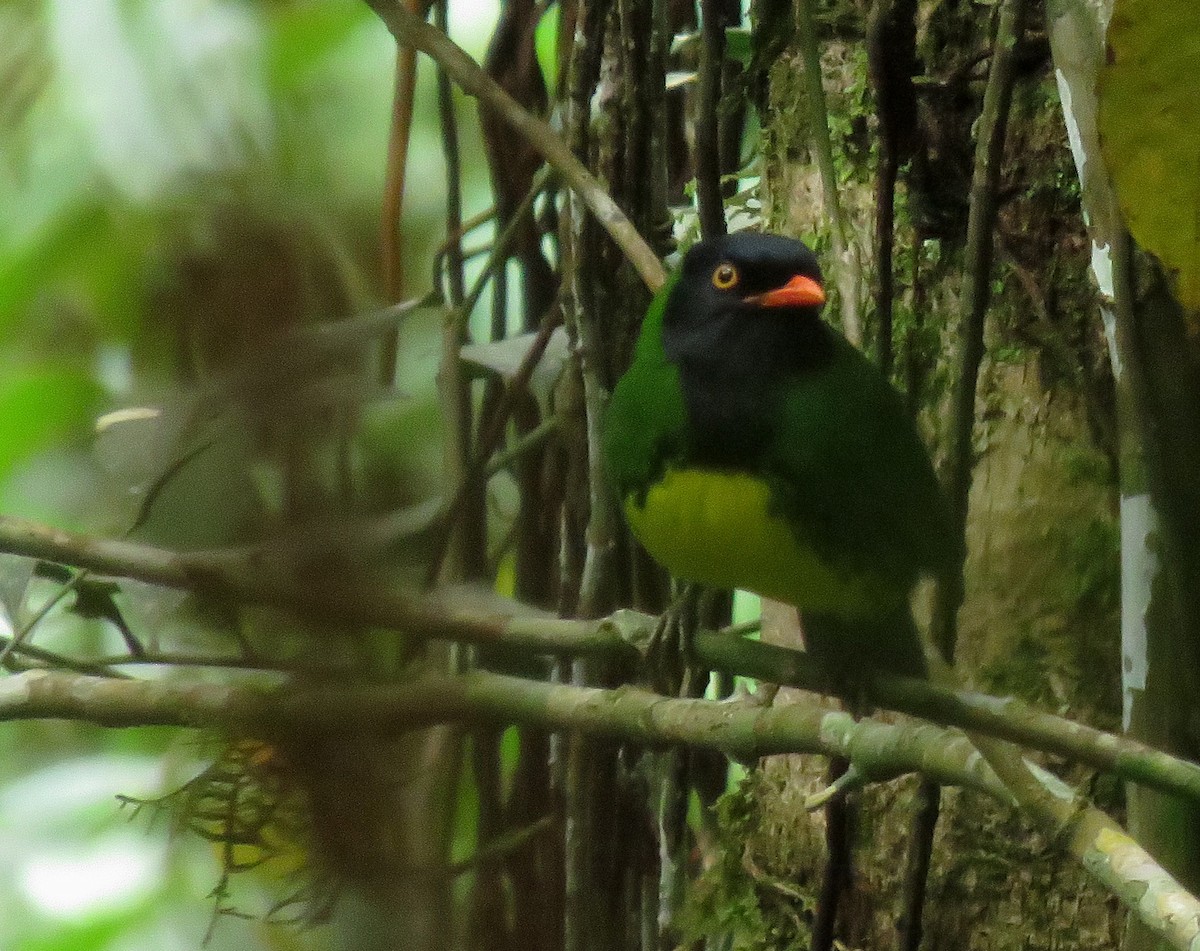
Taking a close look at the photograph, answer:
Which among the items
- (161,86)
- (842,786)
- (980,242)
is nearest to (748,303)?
(980,242)

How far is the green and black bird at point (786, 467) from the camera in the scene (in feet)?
4.21

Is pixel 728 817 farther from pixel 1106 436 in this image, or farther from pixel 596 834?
pixel 1106 436

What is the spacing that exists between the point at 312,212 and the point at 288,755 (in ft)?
1.23

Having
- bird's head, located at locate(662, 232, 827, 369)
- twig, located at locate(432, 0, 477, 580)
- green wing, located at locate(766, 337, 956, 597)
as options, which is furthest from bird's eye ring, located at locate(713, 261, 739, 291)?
twig, located at locate(432, 0, 477, 580)

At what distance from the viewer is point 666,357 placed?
1449mm

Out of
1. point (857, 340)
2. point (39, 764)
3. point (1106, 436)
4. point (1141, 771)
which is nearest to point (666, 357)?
point (857, 340)

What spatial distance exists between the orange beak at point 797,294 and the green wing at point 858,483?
0.08 m

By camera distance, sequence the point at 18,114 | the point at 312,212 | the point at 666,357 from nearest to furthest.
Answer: the point at 312,212 < the point at 18,114 < the point at 666,357

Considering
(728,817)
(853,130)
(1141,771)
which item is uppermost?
(853,130)

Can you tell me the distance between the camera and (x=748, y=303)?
138cm

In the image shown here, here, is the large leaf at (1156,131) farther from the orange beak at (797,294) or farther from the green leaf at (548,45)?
the green leaf at (548,45)

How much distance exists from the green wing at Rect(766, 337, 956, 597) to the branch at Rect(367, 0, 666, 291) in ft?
0.65

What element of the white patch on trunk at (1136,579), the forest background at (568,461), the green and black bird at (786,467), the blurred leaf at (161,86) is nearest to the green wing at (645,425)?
the green and black bird at (786,467)

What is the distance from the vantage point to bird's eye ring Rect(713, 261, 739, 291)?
1385mm
